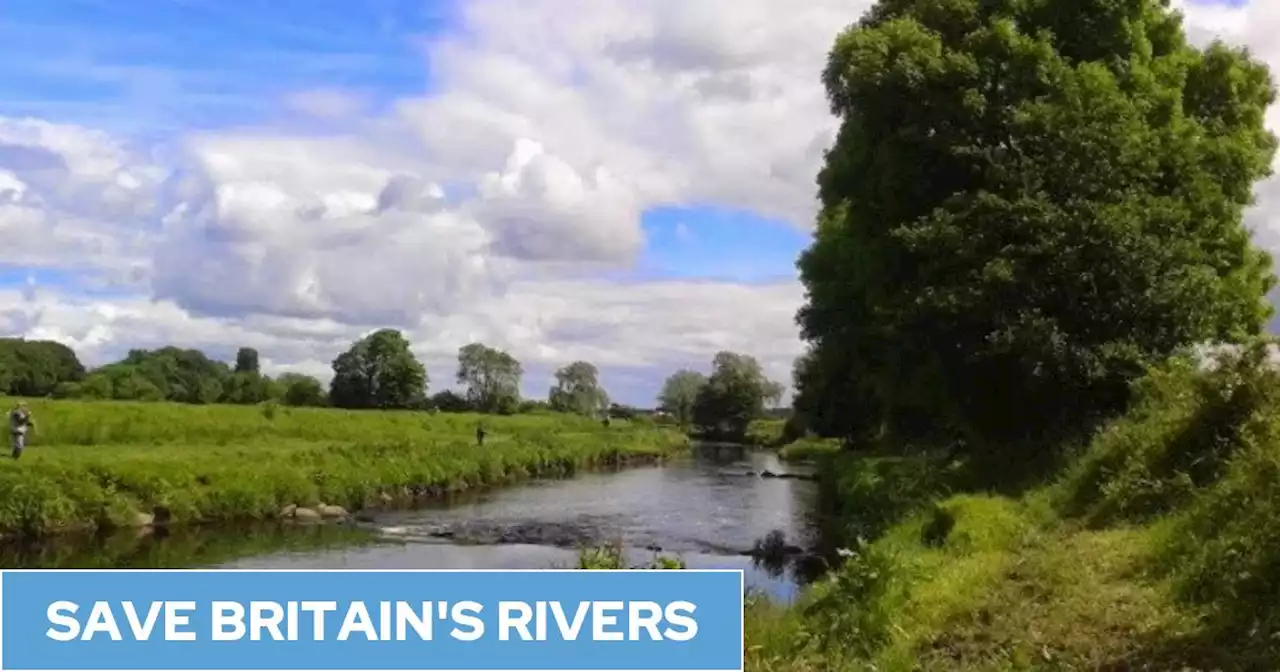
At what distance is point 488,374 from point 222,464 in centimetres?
10510

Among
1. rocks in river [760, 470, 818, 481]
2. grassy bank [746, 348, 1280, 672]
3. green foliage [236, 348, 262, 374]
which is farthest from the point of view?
green foliage [236, 348, 262, 374]

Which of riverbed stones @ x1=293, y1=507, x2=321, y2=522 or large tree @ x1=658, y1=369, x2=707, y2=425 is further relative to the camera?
large tree @ x1=658, y1=369, x2=707, y2=425

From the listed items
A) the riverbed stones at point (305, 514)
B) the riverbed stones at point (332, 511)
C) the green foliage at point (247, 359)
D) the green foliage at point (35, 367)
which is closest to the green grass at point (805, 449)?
the riverbed stones at point (332, 511)

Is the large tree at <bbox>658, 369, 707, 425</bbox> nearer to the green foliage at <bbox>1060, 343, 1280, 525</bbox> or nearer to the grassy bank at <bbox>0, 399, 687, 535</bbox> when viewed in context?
the grassy bank at <bbox>0, 399, 687, 535</bbox>

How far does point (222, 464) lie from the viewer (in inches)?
1511

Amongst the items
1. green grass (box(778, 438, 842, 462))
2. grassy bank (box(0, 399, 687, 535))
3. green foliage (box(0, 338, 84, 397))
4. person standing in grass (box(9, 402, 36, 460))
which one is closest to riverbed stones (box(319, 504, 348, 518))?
grassy bank (box(0, 399, 687, 535))

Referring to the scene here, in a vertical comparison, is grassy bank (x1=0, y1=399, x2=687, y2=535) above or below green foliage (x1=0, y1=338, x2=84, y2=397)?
below

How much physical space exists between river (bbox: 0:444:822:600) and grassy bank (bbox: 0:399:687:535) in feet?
4.86

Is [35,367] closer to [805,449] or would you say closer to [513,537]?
[805,449]

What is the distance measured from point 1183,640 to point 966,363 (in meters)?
14.4

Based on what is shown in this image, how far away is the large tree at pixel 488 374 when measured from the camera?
140m

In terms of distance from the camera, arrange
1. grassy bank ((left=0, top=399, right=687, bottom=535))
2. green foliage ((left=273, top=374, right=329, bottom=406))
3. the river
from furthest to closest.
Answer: green foliage ((left=273, top=374, right=329, bottom=406)), grassy bank ((left=0, top=399, right=687, bottom=535)), the river

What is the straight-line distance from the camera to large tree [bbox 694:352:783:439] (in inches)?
4857

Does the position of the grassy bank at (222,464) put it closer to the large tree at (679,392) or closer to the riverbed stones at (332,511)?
the riverbed stones at (332,511)
